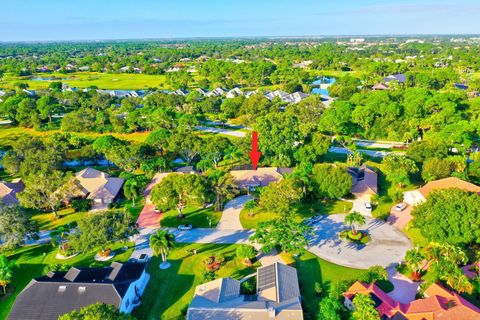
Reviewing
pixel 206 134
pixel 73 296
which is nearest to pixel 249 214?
pixel 73 296

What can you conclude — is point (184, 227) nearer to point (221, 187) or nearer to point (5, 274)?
point (221, 187)

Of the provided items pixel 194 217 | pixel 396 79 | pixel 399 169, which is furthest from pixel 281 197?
pixel 396 79

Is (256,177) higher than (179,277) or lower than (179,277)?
higher

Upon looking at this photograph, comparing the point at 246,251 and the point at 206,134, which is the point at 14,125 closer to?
the point at 206,134

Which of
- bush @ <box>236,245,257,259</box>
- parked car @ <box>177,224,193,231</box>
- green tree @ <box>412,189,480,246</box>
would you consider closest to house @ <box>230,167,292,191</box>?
parked car @ <box>177,224,193,231</box>

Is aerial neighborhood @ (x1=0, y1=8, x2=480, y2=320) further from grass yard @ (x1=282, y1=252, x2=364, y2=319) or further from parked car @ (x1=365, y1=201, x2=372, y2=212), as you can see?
parked car @ (x1=365, y1=201, x2=372, y2=212)
